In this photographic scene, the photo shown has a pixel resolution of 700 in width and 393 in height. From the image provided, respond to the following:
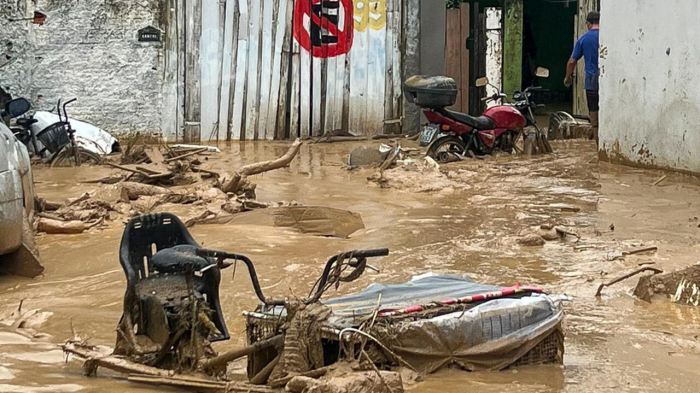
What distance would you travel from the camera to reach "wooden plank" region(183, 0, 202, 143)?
549 inches

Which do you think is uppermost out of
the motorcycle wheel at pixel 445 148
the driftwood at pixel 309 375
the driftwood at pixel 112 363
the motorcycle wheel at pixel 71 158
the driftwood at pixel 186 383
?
the motorcycle wheel at pixel 445 148

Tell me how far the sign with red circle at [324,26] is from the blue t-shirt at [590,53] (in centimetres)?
326

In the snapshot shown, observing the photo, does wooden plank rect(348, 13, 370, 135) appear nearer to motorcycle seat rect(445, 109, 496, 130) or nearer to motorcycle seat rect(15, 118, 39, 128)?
motorcycle seat rect(445, 109, 496, 130)

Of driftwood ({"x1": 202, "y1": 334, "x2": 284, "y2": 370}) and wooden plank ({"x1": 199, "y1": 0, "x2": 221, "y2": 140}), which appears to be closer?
driftwood ({"x1": 202, "y1": 334, "x2": 284, "y2": 370})

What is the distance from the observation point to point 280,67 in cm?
1434

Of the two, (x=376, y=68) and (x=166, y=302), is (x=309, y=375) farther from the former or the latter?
(x=376, y=68)

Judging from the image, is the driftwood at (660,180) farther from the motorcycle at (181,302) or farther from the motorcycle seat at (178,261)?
the motorcycle seat at (178,261)

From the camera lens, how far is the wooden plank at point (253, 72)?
557 inches

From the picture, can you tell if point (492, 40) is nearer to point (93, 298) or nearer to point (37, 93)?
point (37, 93)

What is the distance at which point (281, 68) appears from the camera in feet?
47.1

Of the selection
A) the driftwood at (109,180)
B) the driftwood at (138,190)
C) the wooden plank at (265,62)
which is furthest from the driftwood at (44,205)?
the wooden plank at (265,62)

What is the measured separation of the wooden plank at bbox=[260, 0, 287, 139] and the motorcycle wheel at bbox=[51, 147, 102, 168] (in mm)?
3169

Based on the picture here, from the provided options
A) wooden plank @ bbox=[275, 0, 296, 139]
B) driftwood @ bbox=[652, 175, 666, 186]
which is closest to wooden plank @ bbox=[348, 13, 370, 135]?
wooden plank @ bbox=[275, 0, 296, 139]

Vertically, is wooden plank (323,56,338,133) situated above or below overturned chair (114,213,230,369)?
above
